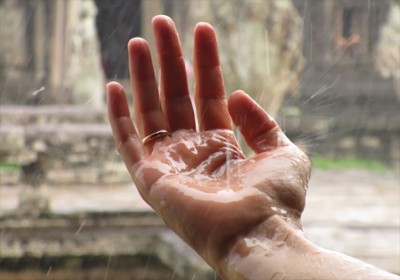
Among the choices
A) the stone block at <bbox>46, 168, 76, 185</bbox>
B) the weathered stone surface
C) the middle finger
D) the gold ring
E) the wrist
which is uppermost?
the middle finger

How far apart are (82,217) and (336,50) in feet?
32.5

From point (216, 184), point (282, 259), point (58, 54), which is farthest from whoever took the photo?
point (58, 54)

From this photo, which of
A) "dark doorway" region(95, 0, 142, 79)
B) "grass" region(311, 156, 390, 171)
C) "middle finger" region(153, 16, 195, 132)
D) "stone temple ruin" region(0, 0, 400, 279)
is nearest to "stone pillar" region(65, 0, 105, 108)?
"stone temple ruin" region(0, 0, 400, 279)

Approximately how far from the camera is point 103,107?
8359 mm

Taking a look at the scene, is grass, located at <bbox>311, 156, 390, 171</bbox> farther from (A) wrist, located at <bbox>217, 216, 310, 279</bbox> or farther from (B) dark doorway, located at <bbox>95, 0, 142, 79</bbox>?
(A) wrist, located at <bbox>217, 216, 310, 279</bbox>

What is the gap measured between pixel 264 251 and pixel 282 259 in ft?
0.11

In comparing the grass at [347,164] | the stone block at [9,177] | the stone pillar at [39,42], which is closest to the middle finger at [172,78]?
the stone block at [9,177]

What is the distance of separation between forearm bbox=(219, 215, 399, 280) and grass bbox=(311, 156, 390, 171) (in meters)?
10.7

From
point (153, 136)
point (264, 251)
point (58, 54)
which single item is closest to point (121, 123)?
point (153, 136)

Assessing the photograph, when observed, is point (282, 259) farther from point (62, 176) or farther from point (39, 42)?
point (39, 42)

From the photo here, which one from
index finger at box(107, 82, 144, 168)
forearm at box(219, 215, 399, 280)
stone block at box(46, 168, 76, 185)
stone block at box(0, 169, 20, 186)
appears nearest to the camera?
forearm at box(219, 215, 399, 280)

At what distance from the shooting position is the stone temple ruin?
14.7 feet

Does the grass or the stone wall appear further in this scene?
the grass

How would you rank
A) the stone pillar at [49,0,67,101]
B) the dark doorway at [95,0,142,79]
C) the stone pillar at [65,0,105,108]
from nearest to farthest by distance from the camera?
1. the stone pillar at [65,0,105,108]
2. the stone pillar at [49,0,67,101]
3. the dark doorway at [95,0,142,79]
